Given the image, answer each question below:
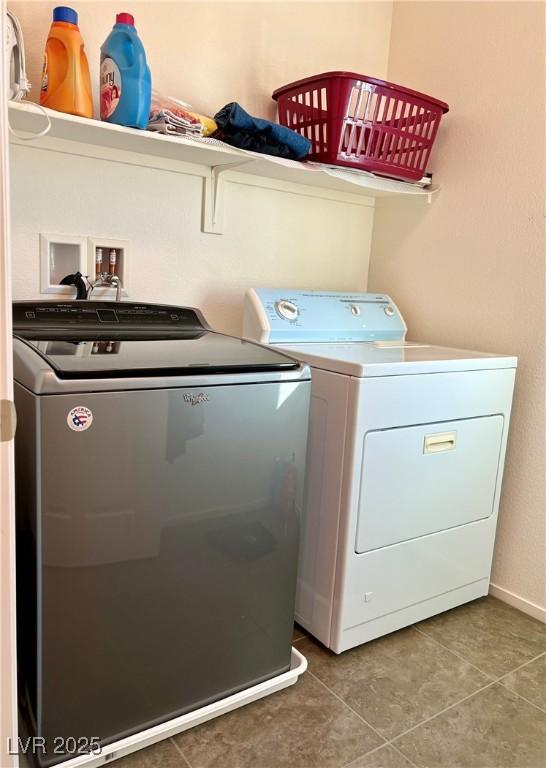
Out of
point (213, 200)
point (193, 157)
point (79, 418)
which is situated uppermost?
point (193, 157)

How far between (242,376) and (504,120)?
4.57ft

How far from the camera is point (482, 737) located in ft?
4.70

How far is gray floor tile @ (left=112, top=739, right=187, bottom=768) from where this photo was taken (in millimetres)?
1290

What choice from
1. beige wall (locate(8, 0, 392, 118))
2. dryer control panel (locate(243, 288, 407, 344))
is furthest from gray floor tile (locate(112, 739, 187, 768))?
beige wall (locate(8, 0, 392, 118))

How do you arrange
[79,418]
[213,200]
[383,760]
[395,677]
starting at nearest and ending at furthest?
[79,418]
[383,760]
[395,677]
[213,200]

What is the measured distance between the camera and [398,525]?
5.61ft

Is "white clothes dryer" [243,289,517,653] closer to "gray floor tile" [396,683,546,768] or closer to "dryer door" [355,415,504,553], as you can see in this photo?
"dryer door" [355,415,504,553]

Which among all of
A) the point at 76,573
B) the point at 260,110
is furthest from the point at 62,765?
the point at 260,110

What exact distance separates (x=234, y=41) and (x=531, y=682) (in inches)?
87.3

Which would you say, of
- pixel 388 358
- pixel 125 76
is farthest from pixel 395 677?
pixel 125 76

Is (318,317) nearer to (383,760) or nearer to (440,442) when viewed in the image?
(440,442)

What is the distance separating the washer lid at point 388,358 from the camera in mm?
1562

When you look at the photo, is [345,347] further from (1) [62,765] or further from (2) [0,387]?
(1) [62,765]

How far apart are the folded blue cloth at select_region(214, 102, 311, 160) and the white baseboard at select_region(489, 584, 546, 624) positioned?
65.3 inches
